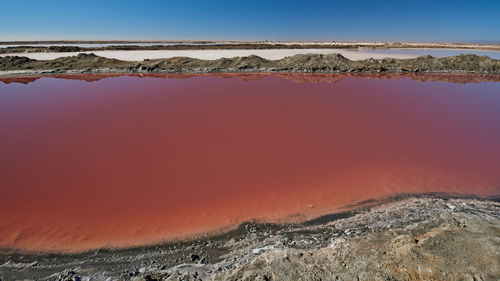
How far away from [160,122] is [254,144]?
3.98 m

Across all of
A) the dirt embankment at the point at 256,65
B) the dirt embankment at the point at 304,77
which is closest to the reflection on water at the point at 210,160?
the dirt embankment at the point at 304,77

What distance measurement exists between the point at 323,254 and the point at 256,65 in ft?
67.2

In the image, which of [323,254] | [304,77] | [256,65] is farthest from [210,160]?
[256,65]

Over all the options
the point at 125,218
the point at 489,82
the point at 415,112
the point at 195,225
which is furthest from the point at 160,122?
the point at 489,82

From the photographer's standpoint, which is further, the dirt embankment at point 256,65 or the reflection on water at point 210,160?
the dirt embankment at point 256,65

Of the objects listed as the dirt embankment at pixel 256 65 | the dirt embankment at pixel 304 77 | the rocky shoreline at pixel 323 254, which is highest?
the dirt embankment at pixel 256 65

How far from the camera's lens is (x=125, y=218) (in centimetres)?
466

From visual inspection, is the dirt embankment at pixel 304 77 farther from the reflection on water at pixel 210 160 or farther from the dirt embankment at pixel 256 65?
the reflection on water at pixel 210 160

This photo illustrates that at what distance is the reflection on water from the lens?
15.5 ft

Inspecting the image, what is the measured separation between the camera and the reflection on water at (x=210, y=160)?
15.5 ft

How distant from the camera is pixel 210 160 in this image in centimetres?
662

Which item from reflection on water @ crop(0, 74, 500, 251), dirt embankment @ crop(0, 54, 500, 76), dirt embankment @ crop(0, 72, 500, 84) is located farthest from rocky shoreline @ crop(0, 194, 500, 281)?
dirt embankment @ crop(0, 54, 500, 76)

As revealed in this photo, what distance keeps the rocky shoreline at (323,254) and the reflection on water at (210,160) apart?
346 mm

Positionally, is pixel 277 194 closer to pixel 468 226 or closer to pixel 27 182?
pixel 468 226
